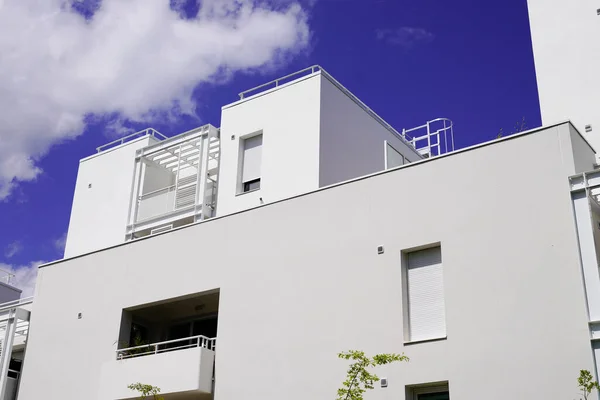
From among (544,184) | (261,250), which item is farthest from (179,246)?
(544,184)

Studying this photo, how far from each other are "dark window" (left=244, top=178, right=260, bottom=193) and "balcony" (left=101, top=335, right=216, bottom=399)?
6207mm

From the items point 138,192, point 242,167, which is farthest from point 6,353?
point 242,167

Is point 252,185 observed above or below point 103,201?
below

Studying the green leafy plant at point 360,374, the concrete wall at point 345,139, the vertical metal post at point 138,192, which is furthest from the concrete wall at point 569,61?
the vertical metal post at point 138,192

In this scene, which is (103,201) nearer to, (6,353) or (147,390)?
(6,353)

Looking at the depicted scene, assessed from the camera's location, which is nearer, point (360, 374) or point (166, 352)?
point (360, 374)

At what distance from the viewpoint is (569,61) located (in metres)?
23.8

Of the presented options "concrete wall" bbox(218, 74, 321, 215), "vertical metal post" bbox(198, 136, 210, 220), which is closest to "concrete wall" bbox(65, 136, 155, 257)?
"vertical metal post" bbox(198, 136, 210, 220)

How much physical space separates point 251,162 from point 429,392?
11.2 m

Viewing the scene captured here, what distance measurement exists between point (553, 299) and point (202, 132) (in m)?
15.0

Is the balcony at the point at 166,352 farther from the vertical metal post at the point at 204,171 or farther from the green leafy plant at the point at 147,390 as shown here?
the vertical metal post at the point at 204,171

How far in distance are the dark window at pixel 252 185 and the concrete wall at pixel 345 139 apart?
8.33 feet

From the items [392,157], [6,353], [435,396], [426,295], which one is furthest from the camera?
[392,157]

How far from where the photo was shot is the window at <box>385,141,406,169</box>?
25.5m
